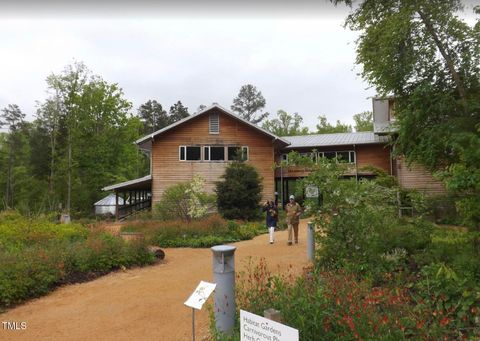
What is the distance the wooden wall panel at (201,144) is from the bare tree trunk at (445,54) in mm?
15367

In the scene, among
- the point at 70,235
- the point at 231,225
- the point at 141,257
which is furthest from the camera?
the point at 231,225

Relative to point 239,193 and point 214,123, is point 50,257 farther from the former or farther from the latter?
point 214,123

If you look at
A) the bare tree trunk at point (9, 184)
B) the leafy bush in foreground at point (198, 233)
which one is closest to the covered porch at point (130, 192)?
the leafy bush in foreground at point (198, 233)

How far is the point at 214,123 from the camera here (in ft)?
94.1

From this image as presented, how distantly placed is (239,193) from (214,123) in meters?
7.71

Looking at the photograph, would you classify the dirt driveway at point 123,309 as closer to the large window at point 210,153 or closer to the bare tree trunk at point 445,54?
the bare tree trunk at point 445,54

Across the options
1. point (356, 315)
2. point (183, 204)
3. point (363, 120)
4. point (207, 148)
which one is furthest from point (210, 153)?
point (363, 120)

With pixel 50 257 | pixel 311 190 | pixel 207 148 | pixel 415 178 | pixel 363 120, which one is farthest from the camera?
pixel 363 120

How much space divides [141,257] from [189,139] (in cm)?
1801

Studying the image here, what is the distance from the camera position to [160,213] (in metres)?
20.4

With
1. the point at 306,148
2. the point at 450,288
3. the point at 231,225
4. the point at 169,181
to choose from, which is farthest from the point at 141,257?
the point at 306,148

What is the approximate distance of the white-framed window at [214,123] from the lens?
93.8 feet

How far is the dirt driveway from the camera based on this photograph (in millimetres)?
6070

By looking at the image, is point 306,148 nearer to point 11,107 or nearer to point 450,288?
point 450,288
